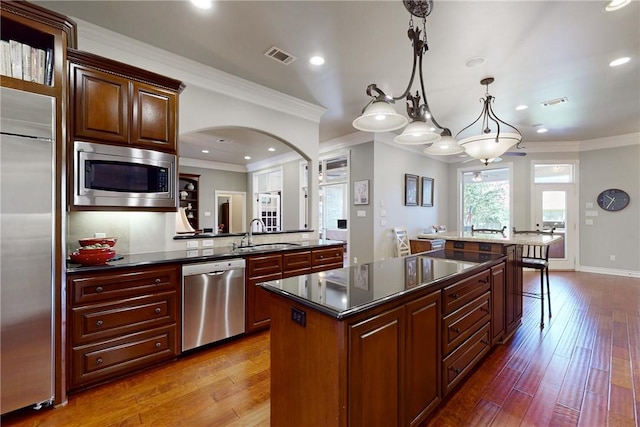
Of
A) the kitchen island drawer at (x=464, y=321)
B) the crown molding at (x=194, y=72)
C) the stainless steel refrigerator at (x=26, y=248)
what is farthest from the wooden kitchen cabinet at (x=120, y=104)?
the kitchen island drawer at (x=464, y=321)

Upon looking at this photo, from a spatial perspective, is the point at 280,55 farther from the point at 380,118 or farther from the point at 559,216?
the point at 559,216

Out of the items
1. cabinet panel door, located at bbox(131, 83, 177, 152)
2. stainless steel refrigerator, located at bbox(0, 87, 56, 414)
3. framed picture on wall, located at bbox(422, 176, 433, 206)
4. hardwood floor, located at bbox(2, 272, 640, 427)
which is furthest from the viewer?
framed picture on wall, located at bbox(422, 176, 433, 206)

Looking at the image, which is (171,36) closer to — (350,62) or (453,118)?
(350,62)

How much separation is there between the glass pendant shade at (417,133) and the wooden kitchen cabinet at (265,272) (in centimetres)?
175

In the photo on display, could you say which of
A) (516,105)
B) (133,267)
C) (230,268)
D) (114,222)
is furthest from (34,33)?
(516,105)

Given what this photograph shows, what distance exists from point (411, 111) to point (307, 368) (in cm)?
191

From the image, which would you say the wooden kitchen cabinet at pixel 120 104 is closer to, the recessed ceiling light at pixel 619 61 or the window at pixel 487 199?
the recessed ceiling light at pixel 619 61

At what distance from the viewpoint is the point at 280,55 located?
2.88 meters

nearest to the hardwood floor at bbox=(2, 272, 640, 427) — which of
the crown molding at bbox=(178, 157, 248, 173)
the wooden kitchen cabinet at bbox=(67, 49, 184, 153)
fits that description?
the wooden kitchen cabinet at bbox=(67, 49, 184, 153)

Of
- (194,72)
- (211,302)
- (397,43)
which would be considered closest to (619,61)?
(397,43)

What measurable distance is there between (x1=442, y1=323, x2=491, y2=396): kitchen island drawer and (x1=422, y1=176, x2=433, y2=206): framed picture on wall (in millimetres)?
4770

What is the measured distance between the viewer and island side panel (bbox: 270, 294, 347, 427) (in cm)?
122

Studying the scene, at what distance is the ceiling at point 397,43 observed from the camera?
2.24 metres

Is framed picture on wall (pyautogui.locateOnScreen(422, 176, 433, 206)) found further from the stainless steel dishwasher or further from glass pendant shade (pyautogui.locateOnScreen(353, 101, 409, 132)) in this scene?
the stainless steel dishwasher
